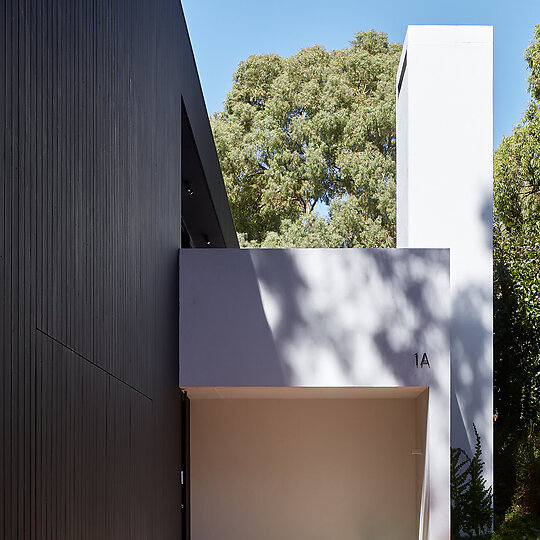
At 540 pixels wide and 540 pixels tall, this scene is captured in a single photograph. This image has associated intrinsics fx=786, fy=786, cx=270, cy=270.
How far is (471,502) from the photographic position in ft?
27.7

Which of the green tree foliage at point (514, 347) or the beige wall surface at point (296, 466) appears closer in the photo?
the beige wall surface at point (296, 466)

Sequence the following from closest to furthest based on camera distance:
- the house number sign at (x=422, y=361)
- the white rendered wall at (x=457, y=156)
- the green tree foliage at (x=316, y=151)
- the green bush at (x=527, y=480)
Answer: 1. the house number sign at (x=422, y=361)
2. the white rendered wall at (x=457, y=156)
3. the green bush at (x=527, y=480)
4. the green tree foliage at (x=316, y=151)

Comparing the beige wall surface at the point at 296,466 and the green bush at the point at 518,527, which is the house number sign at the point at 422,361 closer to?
the beige wall surface at the point at 296,466

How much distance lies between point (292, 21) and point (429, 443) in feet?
62.8

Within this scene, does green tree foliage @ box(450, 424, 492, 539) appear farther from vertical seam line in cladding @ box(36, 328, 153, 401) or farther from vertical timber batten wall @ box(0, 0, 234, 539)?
vertical seam line in cladding @ box(36, 328, 153, 401)

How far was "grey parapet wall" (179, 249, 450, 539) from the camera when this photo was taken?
6730mm

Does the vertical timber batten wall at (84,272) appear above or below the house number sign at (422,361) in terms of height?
above

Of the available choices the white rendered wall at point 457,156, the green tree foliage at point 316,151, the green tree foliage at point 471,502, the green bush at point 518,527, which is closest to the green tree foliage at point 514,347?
the green bush at point 518,527

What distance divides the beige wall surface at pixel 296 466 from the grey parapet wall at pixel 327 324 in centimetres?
234

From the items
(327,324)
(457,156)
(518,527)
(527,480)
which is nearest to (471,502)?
(518,527)

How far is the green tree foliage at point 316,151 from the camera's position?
1934cm

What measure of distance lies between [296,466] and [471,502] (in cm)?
206

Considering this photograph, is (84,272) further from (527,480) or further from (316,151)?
(316,151)

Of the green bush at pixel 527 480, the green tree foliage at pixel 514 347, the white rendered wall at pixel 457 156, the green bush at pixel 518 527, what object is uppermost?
the white rendered wall at pixel 457 156
